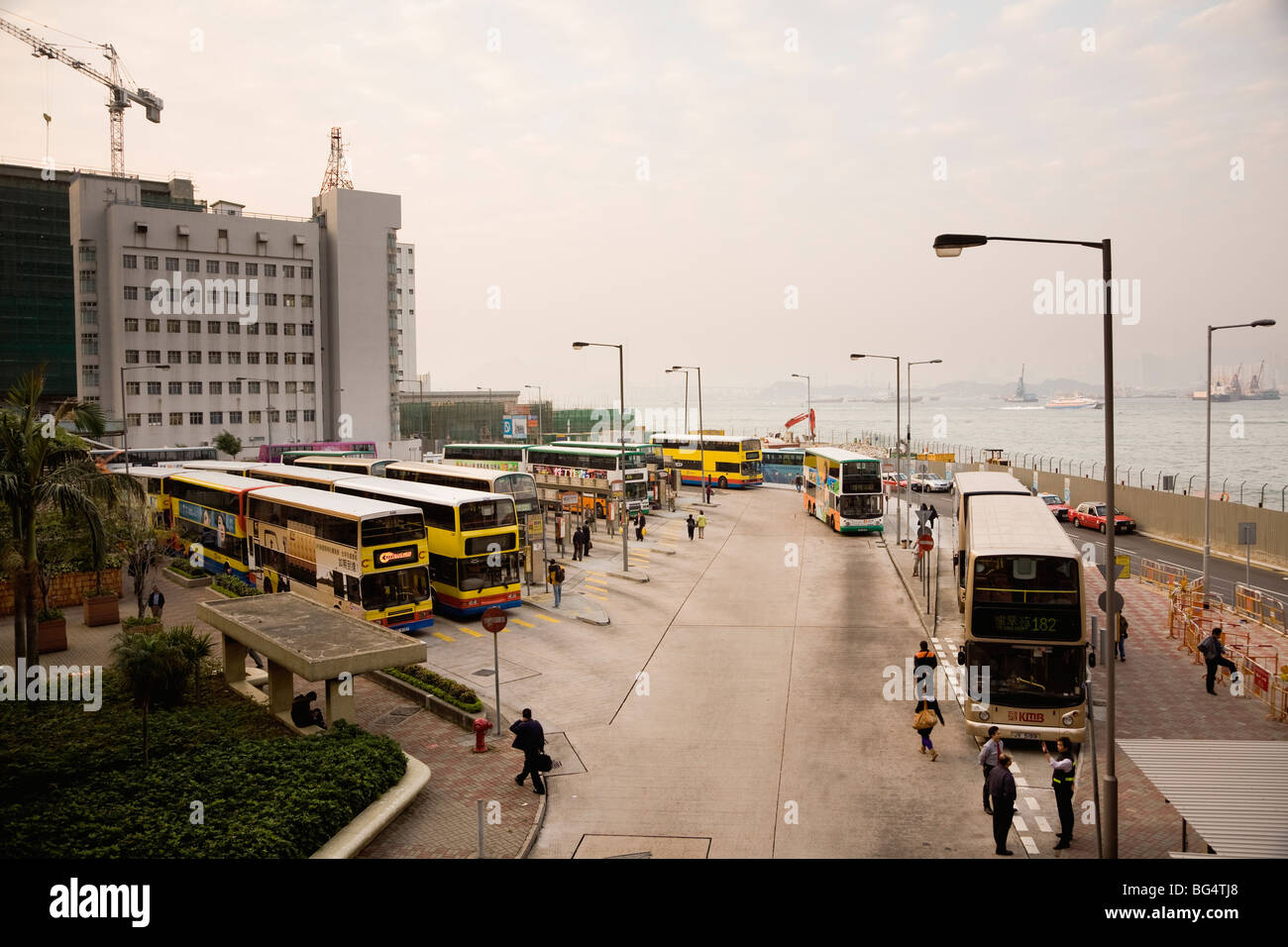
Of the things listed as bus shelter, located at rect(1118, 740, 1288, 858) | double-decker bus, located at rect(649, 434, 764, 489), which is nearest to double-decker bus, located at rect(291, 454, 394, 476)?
double-decker bus, located at rect(649, 434, 764, 489)

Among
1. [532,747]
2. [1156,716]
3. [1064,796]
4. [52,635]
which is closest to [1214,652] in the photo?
[1156,716]

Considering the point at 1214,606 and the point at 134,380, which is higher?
the point at 134,380

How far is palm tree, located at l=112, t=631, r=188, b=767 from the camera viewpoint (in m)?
15.0

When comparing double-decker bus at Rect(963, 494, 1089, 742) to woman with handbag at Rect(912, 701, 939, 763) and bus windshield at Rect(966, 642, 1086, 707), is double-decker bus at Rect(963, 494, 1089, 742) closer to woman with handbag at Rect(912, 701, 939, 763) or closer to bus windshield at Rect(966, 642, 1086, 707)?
bus windshield at Rect(966, 642, 1086, 707)

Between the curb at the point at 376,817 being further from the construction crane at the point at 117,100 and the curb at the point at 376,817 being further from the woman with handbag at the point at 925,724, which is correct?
the construction crane at the point at 117,100

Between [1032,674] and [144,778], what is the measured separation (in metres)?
14.1

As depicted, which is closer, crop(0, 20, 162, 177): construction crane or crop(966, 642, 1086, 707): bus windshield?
crop(966, 642, 1086, 707): bus windshield

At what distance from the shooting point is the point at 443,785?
45.9 ft

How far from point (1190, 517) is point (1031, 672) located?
3026 cm

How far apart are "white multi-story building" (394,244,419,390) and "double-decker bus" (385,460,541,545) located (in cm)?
9752

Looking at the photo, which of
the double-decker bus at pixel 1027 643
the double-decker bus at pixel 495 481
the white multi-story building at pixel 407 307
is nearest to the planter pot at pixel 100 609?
the double-decker bus at pixel 495 481
